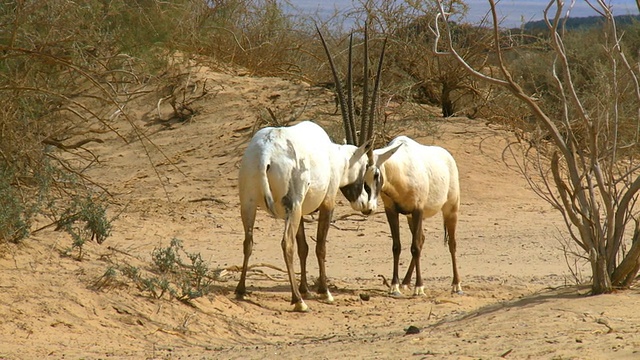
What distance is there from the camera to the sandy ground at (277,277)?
5.86m

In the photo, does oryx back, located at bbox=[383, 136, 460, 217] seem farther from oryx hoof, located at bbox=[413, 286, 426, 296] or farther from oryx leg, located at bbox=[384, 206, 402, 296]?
oryx hoof, located at bbox=[413, 286, 426, 296]

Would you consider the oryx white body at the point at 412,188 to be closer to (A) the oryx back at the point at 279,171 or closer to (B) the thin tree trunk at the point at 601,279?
(A) the oryx back at the point at 279,171

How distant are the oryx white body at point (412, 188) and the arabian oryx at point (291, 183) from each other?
72 cm

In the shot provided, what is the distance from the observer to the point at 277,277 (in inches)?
383

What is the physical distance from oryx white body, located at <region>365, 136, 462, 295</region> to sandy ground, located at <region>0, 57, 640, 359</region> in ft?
1.24

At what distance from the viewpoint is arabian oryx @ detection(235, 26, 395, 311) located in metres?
7.79

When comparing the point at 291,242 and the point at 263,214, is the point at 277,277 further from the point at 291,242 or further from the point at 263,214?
the point at 263,214

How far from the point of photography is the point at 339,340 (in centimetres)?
658

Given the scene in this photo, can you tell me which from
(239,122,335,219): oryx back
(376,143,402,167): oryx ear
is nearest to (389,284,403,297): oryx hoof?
(376,143,402,167): oryx ear

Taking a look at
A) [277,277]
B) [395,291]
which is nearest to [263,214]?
[277,277]

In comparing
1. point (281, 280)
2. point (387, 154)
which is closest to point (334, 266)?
point (281, 280)

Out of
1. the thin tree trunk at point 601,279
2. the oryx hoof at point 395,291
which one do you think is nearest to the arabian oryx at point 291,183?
the oryx hoof at point 395,291

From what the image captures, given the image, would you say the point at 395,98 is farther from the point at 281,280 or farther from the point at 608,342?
the point at 608,342

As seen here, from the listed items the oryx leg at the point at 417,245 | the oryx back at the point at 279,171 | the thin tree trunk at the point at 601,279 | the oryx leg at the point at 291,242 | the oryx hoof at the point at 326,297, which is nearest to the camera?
the thin tree trunk at the point at 601,279
